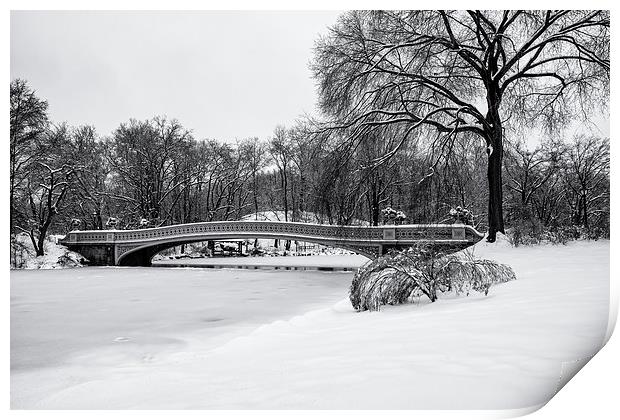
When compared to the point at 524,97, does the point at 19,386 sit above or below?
below

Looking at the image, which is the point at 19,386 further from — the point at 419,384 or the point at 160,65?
the point at 160,65

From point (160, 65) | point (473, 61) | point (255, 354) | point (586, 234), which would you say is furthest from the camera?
point (473, 61)

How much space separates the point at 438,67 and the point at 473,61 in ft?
1.83

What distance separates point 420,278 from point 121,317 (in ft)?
12.0

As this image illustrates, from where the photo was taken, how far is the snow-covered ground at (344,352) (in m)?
2.38

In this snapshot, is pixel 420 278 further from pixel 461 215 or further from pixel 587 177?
pixel 461 215

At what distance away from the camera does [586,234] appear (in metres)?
5.38

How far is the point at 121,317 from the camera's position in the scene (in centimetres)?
600

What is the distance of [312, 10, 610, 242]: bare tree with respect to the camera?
21.4 ft

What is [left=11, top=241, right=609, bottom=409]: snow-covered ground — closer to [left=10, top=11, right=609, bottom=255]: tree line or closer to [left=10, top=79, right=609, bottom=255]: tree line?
[left=10, top=79, right=609, bottom=255]: tree line

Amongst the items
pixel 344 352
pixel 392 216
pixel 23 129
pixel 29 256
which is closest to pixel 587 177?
pixel 392 216

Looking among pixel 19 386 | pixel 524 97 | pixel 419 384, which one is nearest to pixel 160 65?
pixel 19 386

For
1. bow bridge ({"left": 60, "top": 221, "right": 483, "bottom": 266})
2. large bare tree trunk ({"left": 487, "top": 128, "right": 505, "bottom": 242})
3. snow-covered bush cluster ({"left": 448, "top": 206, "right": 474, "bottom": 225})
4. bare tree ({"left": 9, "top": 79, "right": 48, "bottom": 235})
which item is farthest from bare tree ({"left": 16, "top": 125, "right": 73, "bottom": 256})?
large bare tree trunk ({"left": 487, "top": 128, "right": 505, "bottom": 242})

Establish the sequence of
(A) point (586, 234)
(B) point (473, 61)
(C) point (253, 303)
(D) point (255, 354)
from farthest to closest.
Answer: (B) point (473, 61) < (C) point (253, 303) < (A) point (586, 234) < (D) point (255, 354)
